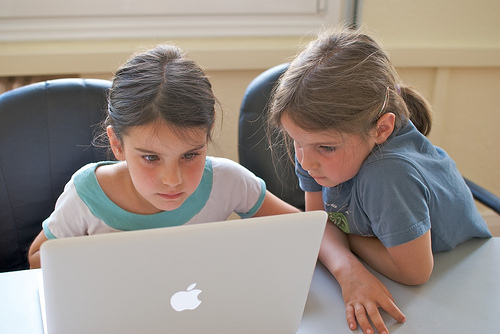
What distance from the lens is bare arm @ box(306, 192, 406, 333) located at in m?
0.88

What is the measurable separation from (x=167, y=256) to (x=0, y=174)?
0.74 meters

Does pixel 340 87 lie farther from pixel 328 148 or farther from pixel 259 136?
pixel 259 136

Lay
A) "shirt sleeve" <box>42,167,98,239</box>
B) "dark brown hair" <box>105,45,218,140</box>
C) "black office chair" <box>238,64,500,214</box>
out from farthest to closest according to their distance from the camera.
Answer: "black office chair" <box>238,64,500,214</box>
"shirt sleeve" <box>42,167,98,239</box>
"dark brown hair" <box>105,45,218,140</box>

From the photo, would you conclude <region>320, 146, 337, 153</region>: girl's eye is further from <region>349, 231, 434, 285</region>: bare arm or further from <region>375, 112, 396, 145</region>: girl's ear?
<region>349, 231, 434, 285</region>: bare arm

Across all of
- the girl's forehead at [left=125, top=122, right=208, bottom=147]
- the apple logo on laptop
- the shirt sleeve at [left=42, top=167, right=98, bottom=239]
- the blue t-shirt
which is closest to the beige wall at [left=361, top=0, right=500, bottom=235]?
the blue t-shirt

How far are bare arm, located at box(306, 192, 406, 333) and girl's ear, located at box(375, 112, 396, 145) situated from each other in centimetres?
24

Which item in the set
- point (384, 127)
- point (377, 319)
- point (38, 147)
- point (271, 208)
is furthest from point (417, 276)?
point (38, 147)

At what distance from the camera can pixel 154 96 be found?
3.14 ft

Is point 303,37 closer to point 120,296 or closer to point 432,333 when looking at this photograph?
point 432,333

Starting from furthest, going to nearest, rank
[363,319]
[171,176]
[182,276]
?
[171,176] → [363,319] → [182,276]

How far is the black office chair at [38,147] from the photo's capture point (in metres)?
1.20

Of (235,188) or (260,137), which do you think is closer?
(235,188)

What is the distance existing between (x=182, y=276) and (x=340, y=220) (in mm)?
538

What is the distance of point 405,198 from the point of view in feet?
3.07
